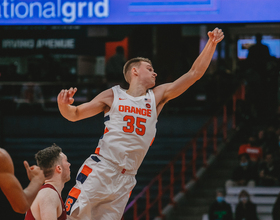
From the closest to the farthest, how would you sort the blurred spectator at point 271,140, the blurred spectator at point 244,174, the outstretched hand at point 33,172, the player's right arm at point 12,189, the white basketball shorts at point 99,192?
the player's right arm at point 12,189 < the outstretched hand at point 33,172 < the white basketball shorts at point 99,192 < the blurred spectator at point 244,174 < the blurred spectator at point 271,140

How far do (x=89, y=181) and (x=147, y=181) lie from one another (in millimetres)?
6585

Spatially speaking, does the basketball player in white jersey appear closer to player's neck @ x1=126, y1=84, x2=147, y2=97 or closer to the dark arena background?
player's neck @ x1=126, y1=84, x2=147, y2=97

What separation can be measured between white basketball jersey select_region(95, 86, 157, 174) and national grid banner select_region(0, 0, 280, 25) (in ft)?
8.79

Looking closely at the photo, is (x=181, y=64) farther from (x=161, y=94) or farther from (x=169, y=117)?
(x=161, y=94)

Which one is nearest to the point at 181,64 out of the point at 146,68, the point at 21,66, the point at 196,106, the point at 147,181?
the point at 196,106

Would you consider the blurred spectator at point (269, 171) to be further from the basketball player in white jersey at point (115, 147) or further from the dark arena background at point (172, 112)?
the basketball player in white jersey at point (115, 147)

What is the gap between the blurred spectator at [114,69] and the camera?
37.5 feet

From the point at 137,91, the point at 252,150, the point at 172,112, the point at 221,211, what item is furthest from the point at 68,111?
the point at 172,112

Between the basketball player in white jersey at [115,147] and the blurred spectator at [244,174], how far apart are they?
5.64m

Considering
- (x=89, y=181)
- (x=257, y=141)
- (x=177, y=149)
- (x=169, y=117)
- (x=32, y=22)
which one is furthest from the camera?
(x=169, y=117)

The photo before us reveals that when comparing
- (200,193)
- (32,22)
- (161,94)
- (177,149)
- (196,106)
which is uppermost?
(32,22)

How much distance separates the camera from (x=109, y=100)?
12.8 ft

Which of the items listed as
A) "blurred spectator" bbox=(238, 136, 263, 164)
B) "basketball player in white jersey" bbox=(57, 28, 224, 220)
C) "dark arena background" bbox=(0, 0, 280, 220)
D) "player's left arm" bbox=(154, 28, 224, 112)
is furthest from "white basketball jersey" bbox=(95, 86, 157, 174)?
"blurred spectator" bbox=(238, 136, 263, 164)

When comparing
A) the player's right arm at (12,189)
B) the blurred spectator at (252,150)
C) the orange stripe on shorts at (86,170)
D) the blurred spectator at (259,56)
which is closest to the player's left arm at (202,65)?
the orange stripe on shorts at (86,170)
